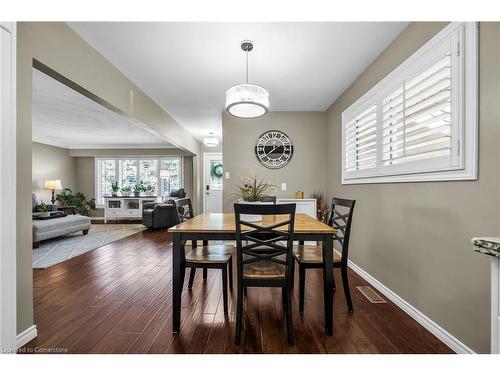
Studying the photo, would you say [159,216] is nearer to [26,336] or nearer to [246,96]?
[26,336]

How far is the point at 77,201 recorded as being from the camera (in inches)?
291

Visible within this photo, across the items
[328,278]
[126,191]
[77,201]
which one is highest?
[126,191]

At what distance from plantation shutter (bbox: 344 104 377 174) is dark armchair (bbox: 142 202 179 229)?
423 centimetres

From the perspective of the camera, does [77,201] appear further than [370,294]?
Yes

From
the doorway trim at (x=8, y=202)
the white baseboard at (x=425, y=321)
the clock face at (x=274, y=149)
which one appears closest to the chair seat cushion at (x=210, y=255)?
the doorway trim at (x=8, y=202)

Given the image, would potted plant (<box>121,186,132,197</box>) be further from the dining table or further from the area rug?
the dining table

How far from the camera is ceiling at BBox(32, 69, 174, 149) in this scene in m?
3.64

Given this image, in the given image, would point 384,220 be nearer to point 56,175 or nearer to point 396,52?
point 396,52

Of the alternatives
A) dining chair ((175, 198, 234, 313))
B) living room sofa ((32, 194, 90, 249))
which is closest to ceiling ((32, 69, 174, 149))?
living room sofa ((32, 194, 90, 249))

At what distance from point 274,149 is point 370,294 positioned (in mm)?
2674

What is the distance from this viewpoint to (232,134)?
14.1 feet

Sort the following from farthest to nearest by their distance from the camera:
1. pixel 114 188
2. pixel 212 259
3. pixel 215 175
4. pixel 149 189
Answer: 1. pixel 149 189
2. pixel 114 188
3. pixel 215 175
4. pixel 212 259

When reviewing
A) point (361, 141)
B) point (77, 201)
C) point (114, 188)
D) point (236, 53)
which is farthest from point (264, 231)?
point (77, 201)
